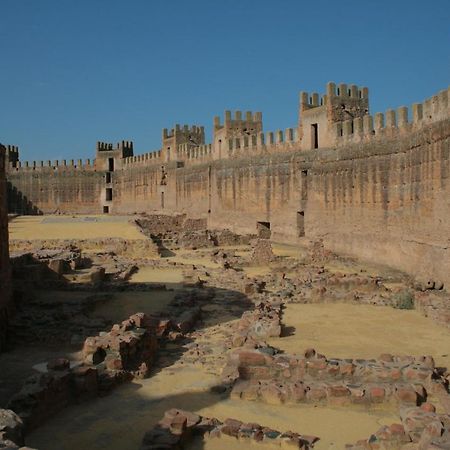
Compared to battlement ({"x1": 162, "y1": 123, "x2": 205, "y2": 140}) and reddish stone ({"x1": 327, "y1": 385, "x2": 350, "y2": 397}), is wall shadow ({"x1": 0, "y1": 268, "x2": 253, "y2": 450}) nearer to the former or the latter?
reddish stone ({"x1": 327, "y1": 385, "x2": 350, "y2": 397})

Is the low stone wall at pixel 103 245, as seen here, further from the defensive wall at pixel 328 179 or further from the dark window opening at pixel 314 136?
the dark window opening at pixel 314 136

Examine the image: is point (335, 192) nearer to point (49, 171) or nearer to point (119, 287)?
point (119, 287)

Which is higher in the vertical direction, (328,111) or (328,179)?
(328,111)

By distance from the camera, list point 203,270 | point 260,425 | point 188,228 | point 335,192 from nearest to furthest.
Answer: point 260,425 → point 203,270 → point 335,192 → point 188,228

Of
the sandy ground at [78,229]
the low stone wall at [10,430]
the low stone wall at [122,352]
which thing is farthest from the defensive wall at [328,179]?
the low stone wall at [10,430]

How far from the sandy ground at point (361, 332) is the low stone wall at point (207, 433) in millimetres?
3718

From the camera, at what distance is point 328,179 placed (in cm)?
2467

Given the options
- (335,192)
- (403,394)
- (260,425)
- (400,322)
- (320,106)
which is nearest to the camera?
(260,425)

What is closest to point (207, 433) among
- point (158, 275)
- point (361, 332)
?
point (361, 332)

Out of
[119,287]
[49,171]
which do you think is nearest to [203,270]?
[119,287]

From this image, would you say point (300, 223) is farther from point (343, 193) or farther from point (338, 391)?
point (338, 391)

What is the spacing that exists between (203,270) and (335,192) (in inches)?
286

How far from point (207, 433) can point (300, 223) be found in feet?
68.4

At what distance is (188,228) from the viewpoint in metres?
35.2
